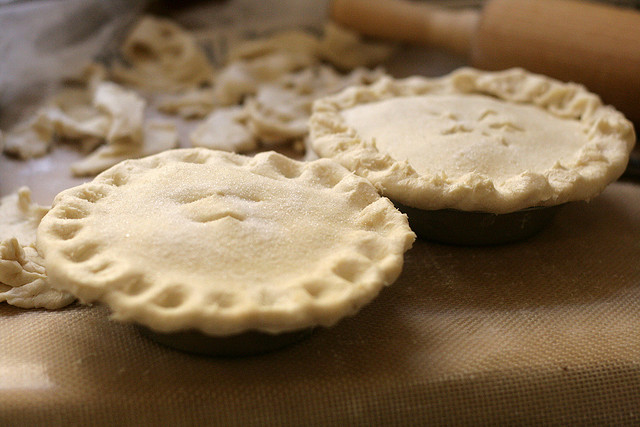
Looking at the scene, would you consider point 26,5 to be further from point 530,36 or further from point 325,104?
point 530,36

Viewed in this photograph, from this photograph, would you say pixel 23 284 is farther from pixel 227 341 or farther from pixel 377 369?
pixel 377 369

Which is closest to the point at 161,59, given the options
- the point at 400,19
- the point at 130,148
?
the point at 130,148

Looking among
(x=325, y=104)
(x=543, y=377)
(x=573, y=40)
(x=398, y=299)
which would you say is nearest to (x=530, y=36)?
(x=573, y=40)

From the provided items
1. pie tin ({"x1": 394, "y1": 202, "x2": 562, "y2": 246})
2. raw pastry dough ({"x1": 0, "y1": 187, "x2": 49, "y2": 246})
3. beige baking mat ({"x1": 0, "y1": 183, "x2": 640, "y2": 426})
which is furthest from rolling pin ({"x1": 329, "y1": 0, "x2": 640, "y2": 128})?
raw pastry dough ({"x1": 0, "y1": 187, "x2": 49, "y2": 246})

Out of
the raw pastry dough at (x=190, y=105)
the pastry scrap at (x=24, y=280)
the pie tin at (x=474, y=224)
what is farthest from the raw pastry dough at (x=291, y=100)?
the pastry scrap at (x=24, y=280)

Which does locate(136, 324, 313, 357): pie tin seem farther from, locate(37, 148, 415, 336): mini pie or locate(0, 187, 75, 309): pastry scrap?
locate(0, 187, 75, 309): pastry scrap

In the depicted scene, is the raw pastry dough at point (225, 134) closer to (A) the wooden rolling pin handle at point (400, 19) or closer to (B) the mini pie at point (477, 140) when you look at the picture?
(B) the mini pie at point (477, 140)
